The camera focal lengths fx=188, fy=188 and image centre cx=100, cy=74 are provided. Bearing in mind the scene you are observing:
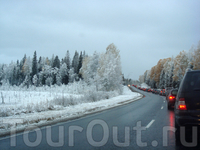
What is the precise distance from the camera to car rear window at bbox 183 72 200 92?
5.45m

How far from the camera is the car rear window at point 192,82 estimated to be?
545cm

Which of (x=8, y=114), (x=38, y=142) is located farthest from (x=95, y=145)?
(x=8, y=114)

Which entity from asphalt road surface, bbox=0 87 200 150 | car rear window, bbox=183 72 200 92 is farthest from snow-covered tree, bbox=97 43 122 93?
car rear window, bbox=183 72 200 92

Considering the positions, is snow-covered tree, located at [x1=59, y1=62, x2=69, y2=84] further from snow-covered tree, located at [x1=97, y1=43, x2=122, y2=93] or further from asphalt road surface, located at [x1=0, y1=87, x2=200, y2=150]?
asphalt road surface, located at [x1=0, y1=87, x2=200, y2=150]

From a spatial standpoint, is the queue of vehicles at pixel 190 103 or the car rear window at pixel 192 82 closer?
the queue of vehicles at pixel 190 103

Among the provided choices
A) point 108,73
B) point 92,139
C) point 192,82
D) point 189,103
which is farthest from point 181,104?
point 108,73

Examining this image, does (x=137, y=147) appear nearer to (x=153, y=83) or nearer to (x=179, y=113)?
(x=179, y=113)

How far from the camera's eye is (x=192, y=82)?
555 centimetres

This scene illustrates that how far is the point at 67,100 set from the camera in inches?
721

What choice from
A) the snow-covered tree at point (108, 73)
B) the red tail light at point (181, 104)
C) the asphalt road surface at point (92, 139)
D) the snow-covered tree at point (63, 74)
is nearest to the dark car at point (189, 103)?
the red tail light at point (181, 104)

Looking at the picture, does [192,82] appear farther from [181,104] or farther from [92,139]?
[92,139]

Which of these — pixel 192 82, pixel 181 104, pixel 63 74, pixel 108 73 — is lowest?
pixel 181 104

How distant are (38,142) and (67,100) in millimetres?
11984

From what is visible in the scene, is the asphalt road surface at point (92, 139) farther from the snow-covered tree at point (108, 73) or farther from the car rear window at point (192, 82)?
the snow-covered tree at point (108, 73)
